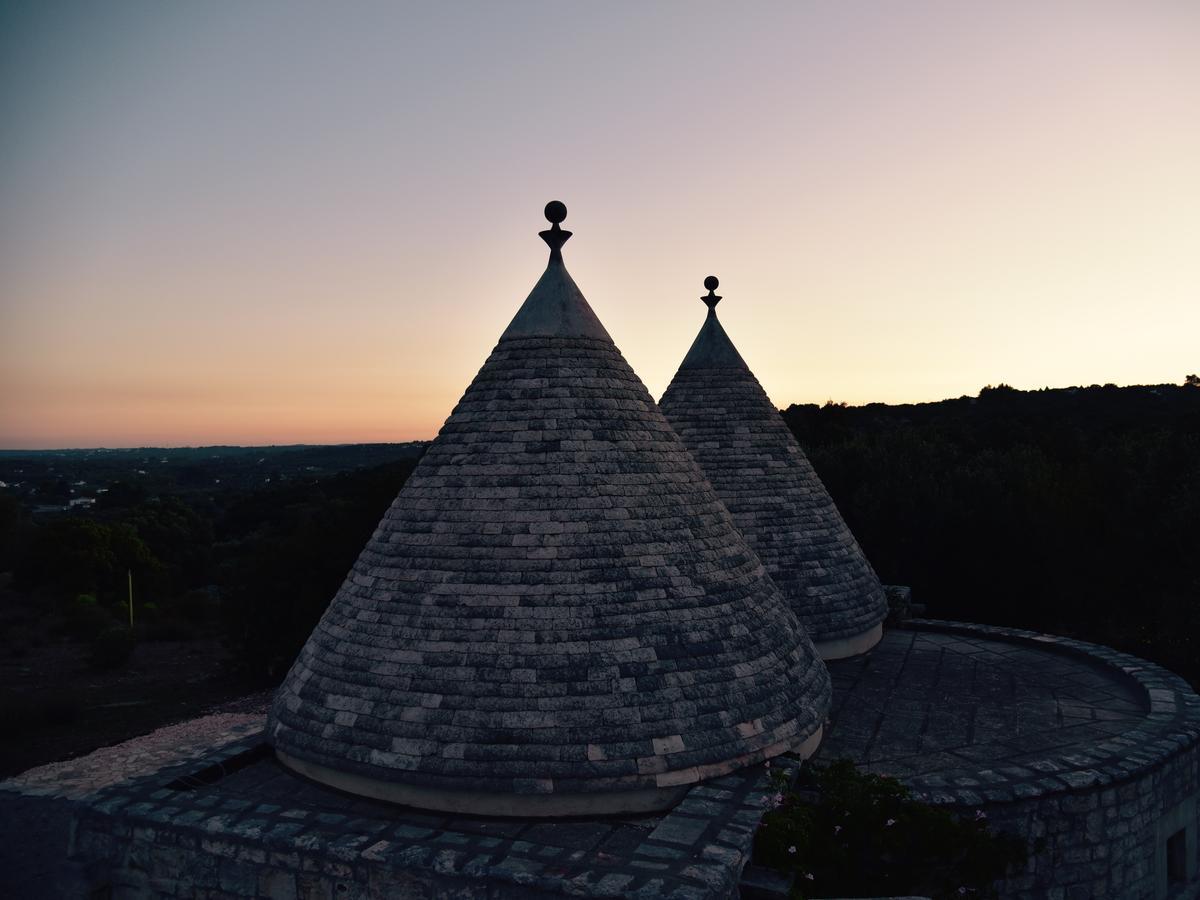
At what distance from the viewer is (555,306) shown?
28.0ft

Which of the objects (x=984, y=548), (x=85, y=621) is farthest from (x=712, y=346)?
(x=85, y=621)

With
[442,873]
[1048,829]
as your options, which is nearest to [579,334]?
[442,873]

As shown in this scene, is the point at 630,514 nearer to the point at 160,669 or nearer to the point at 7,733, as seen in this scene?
the point at 7,733

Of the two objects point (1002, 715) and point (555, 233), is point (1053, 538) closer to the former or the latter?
point (1002, 715)

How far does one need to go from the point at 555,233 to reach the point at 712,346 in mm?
5287

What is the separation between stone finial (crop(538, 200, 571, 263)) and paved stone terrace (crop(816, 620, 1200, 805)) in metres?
6.15

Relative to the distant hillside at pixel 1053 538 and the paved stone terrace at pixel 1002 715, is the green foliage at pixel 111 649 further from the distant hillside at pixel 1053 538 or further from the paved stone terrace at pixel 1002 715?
the paved stone terrace at pixel 1002 715

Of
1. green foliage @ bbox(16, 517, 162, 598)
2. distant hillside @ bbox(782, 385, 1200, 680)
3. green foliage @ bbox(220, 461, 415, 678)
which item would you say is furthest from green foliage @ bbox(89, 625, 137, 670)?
distant hillside @ bbox(782, 385, 1200, 680)

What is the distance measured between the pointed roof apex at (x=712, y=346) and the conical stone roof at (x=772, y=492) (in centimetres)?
2

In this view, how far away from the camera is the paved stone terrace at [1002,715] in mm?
7926

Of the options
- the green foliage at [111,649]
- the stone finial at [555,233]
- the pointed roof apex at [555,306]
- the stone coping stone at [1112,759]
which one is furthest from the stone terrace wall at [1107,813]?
the green foliage at [111,649]

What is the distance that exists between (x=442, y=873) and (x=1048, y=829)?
5.79 meters

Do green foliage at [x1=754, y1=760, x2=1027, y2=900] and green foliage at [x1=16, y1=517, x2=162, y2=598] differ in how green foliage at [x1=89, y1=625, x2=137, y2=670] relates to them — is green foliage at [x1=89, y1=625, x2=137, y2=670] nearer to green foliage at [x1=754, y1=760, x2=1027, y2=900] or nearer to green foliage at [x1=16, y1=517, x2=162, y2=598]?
green foliage at [x1=16, y1=517, x2=162, y2=598]

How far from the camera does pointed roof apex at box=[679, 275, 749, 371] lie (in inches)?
523
